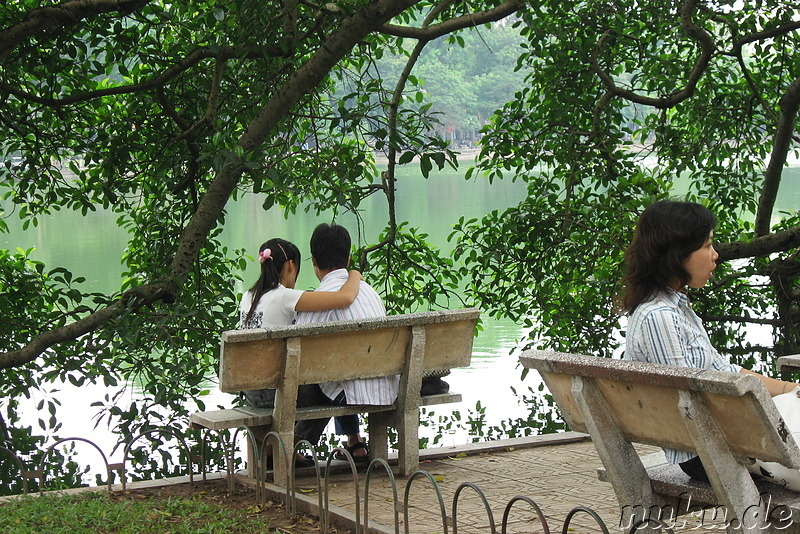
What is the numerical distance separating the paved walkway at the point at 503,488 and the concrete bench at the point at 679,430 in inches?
25.9

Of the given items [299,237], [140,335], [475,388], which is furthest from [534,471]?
[299,237]

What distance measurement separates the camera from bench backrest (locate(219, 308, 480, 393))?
5062mm

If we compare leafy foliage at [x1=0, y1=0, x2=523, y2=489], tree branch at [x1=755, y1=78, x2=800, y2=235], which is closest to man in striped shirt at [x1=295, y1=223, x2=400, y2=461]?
leafy foliage at [x1=0, y1=0, x2=523, y2=489]

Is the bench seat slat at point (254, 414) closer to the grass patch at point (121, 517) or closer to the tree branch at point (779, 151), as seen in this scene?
the grass patch at point (121, 517)

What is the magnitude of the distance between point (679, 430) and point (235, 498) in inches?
105

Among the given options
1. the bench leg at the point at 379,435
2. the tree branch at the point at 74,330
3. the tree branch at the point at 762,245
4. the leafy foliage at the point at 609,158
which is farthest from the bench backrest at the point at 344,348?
the tree branch at the point at 762,245

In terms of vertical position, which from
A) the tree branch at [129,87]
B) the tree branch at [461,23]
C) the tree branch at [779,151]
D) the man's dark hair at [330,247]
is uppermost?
the tree branch at [461,23]

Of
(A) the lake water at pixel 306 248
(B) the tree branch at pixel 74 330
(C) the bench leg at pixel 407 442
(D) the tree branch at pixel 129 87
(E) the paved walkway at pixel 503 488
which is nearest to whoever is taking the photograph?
(E) the paved walkway at pixel 503 488

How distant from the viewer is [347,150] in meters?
7.40

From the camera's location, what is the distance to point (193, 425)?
5.57m

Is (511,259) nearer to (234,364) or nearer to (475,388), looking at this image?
(475,388)

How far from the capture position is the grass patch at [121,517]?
14.9 ft

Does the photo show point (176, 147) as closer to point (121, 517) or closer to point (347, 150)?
point (347, 150)

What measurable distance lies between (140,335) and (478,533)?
10.6 feet
